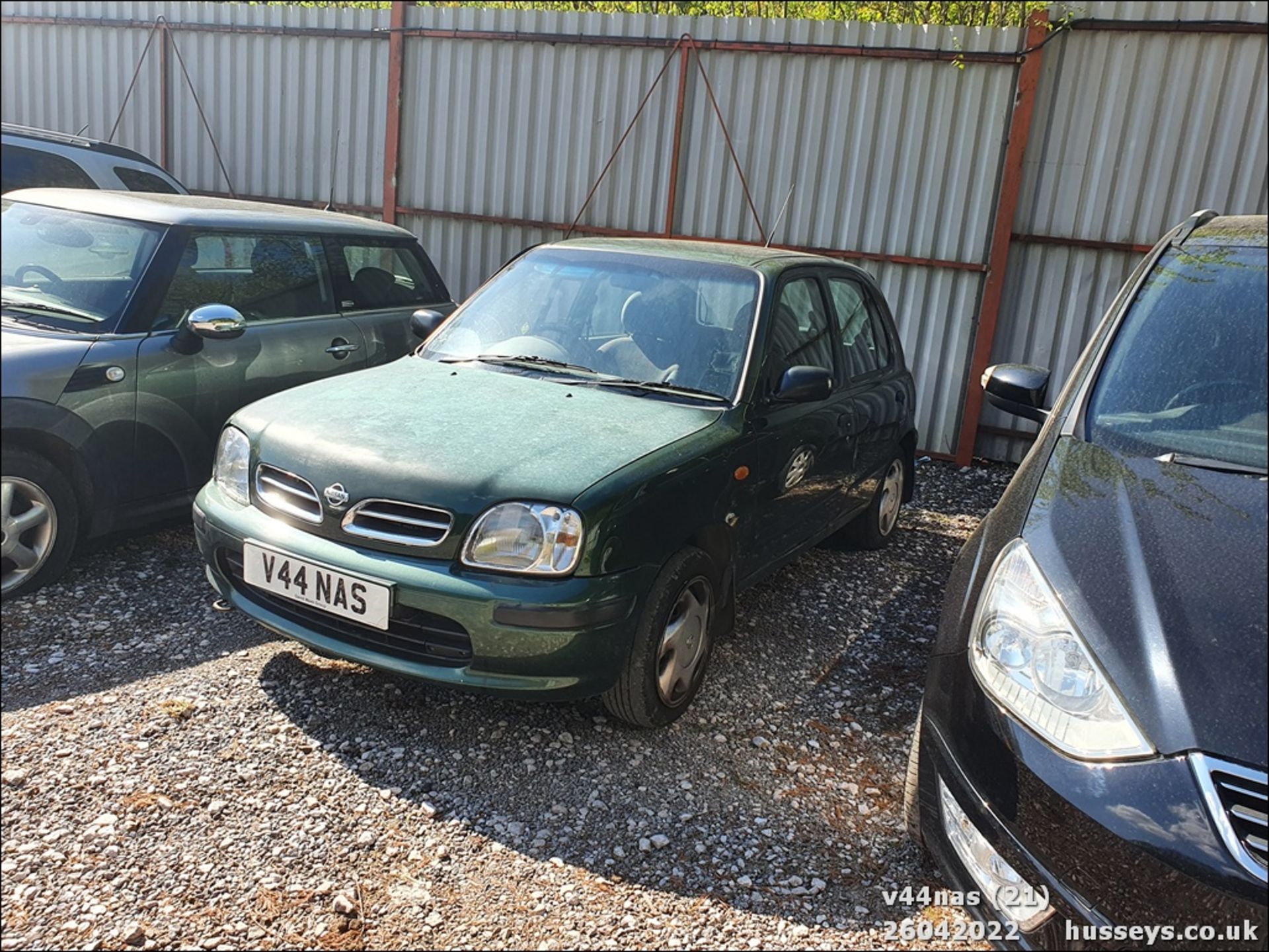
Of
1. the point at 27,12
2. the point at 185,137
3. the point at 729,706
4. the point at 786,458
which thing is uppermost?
the point at 27,12

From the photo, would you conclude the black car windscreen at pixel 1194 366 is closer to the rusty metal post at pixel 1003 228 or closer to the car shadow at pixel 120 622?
the car shadow at pixel 120 622

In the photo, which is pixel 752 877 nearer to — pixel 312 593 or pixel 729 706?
pixel 729 706

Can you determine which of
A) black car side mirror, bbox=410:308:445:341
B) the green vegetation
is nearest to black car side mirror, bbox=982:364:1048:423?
black car side mirror, bbox=410:308:445:341

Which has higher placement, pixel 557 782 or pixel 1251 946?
pixel 1251 946

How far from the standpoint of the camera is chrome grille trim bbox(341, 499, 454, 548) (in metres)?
2.88

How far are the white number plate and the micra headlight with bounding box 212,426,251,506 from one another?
0.25 meters

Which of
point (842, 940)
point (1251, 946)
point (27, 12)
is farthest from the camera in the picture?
point (27, 12)

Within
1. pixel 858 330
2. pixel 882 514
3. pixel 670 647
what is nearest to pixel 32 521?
pixel 670 647

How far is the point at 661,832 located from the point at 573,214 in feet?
21.2

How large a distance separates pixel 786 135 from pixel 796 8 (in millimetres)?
3584

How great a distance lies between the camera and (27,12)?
6.71 meters

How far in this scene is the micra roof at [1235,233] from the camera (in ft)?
9.80

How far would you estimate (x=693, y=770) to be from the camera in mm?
3109

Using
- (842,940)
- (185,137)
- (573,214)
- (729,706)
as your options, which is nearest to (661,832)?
(842,940)
